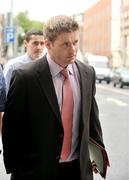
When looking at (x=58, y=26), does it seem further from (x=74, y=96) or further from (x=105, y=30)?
(x=105, y=30)

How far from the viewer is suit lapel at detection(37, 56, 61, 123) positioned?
9.53 feet

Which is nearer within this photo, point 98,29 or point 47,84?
point 47,84

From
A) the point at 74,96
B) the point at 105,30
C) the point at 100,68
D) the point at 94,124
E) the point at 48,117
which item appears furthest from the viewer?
the point at 105,30

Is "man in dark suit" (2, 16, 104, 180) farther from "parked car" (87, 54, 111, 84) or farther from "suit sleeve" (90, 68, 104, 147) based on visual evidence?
"parked car" (87, 54, 111, 84)

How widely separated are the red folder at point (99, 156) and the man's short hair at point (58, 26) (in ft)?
2.22

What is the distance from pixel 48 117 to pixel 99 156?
493 mm

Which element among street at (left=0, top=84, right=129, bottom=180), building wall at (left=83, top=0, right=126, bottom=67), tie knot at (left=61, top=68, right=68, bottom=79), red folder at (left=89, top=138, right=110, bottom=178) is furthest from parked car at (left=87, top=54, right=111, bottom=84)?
tie knot at (left=61, top=68, right=68, bottom=79)

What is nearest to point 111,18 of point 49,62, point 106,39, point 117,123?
point 106,39

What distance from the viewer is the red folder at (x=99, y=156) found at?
10.5 ft

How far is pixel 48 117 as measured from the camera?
2.90 metres

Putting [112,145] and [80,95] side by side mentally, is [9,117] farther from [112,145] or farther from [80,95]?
[112,145]

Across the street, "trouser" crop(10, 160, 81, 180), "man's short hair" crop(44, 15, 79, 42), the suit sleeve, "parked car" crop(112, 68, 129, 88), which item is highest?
"man's short hair" crop(44, 15, 79, 42)

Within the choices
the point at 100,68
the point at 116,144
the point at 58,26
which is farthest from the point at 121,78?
the point at 58,26

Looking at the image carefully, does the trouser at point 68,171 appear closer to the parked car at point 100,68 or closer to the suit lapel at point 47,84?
the suit lapel at point 47,84
